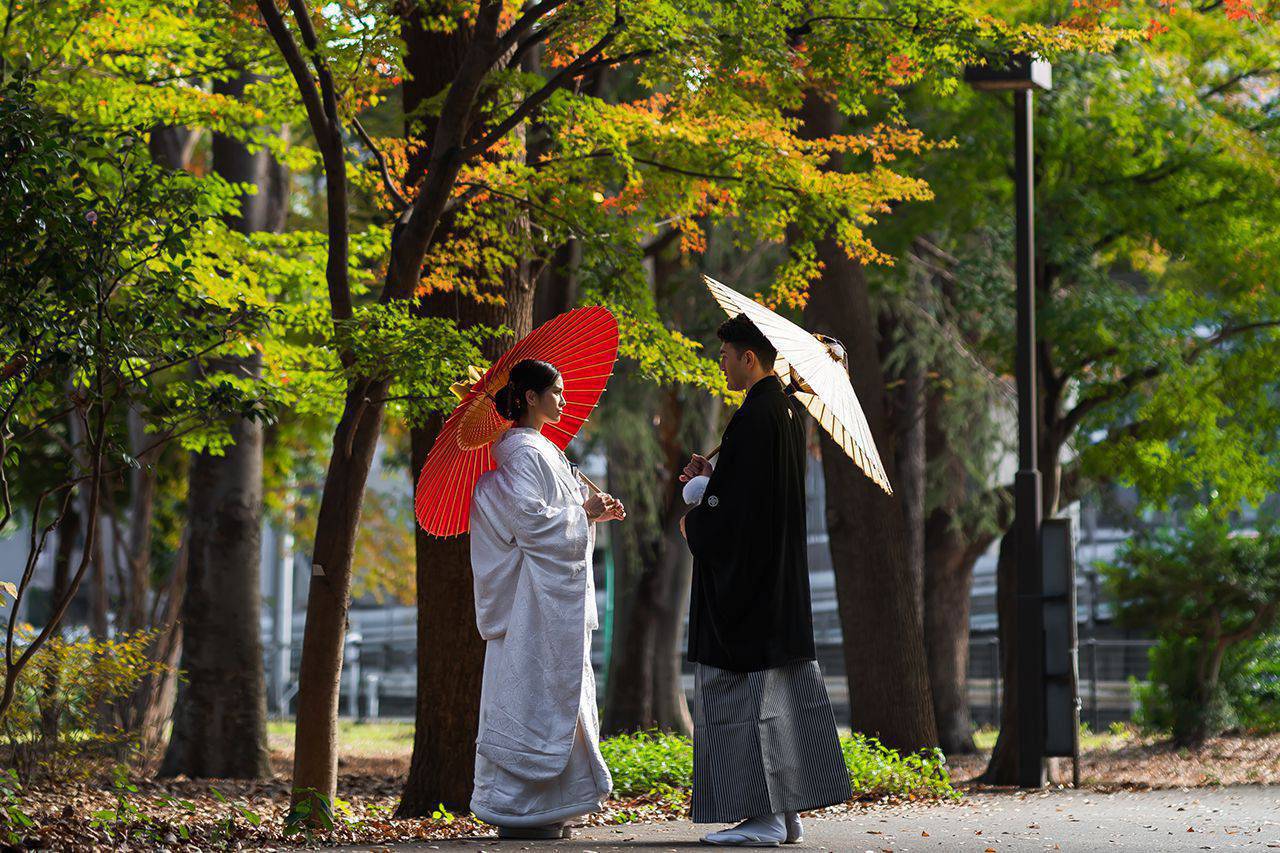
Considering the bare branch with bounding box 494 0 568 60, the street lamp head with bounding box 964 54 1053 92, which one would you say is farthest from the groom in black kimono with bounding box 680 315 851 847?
the street lamp head with bounding box 964 54 1053 92

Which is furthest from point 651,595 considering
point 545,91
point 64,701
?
point 545,91

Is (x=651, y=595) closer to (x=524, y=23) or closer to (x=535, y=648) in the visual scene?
(x=524, y=23)

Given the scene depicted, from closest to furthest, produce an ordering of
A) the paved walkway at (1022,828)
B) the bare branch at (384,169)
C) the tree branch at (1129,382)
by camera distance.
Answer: the paved walkway at (1022,828) < the bare branch at (384,169) < the tree branch at (1129,382)

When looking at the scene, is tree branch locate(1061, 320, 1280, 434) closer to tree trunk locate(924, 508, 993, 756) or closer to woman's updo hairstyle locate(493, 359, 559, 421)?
tree trunk locate(924, 508, 993, 756)

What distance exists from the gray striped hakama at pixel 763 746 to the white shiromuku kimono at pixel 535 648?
50cm

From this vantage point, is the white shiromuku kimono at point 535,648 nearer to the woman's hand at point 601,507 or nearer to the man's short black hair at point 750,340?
the woman's hand at point 601,507

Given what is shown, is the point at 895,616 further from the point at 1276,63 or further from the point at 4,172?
the point at 4,172

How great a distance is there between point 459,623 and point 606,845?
3035 mm

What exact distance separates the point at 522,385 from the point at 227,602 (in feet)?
30.7

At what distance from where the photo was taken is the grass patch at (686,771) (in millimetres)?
10383

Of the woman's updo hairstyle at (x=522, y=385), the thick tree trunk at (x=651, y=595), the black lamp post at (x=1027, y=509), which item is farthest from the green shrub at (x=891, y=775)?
the thick tree trunk at (x=651, y=595)

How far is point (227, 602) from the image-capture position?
1534 cm

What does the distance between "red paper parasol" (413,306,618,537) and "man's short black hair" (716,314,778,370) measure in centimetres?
60

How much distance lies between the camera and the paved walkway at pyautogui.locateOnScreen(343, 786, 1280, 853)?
693 cm
